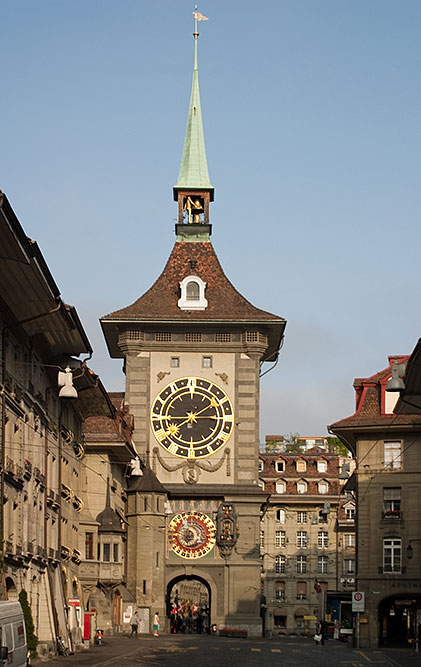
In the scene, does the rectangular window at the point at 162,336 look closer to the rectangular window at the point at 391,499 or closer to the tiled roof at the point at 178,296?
the tiled roof at the point at 178,296

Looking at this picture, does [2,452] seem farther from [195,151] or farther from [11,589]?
[195,151]

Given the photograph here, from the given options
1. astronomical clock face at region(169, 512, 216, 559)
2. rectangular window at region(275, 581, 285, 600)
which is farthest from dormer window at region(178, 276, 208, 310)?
rectangular window at region(275, 581, 285, 600)

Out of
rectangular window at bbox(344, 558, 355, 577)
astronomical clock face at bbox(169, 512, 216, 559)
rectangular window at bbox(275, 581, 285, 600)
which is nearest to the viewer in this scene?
astronomical clock face at bbox(169, 512, 216, 559)

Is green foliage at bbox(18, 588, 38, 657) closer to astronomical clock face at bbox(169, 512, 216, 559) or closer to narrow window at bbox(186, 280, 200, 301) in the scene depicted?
astronomical clock face at bbox(169, 512, 216, 559)

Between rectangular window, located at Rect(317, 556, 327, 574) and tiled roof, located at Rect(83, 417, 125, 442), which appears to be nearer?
tiled roof, located at Rect(83, 417, 125, 442)

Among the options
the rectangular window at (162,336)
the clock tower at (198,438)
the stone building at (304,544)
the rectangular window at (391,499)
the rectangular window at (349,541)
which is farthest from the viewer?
the rectangular window at (349,541)

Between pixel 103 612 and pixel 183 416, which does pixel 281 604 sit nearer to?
pixel 183 416

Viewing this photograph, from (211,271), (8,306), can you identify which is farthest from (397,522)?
(8,306)

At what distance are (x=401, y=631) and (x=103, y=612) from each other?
17.7 m

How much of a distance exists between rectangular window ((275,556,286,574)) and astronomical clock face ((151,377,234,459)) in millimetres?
48949

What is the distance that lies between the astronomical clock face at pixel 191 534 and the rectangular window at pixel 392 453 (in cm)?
1760

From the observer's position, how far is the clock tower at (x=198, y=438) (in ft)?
287

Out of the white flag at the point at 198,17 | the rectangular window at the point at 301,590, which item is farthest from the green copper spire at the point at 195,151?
the rectangular window at the point at 301,590

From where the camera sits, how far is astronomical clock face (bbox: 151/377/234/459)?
8981 centimetres
